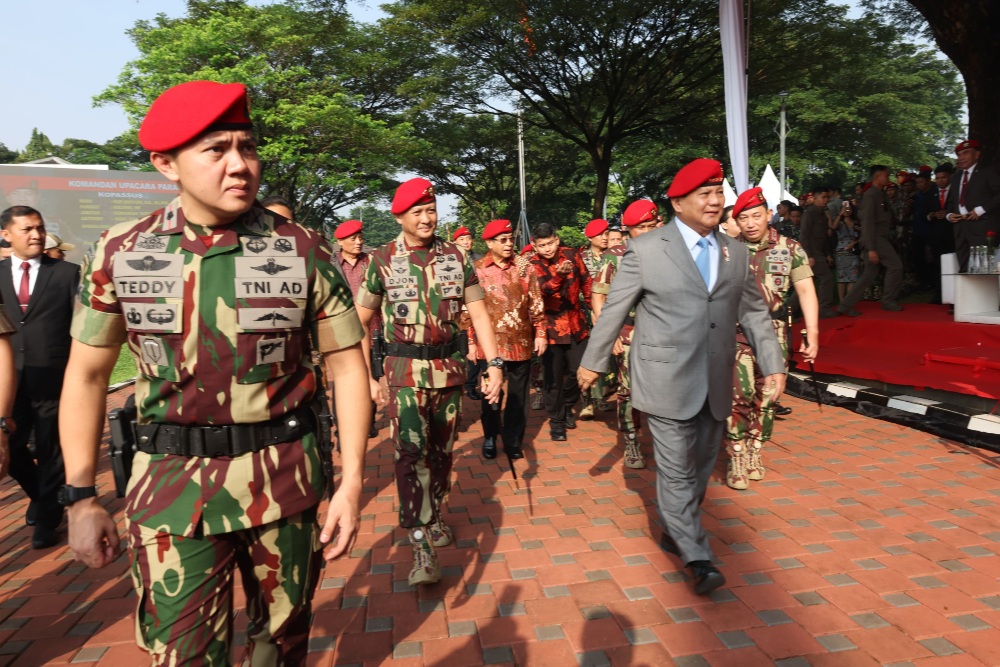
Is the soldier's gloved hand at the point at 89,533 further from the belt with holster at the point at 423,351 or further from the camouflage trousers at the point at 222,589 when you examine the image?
the belt with holster at the point at 423,351

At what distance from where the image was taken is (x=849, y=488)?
4910mm

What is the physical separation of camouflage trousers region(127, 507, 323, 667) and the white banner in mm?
9083

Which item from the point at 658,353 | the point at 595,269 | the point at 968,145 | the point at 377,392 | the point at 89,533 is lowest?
the point at 377,392

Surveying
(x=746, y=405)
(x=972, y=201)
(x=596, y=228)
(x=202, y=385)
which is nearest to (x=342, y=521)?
(x=202, y=385)

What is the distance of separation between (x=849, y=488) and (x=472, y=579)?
291 cm

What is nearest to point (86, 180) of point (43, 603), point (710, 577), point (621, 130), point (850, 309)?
point (621, 130)

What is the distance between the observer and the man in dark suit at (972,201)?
26.7ft

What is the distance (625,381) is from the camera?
20.2 ft

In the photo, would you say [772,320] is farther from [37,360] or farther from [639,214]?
[37,360]

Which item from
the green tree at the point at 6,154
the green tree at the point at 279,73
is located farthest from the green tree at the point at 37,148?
the green tree at the point at 279,73

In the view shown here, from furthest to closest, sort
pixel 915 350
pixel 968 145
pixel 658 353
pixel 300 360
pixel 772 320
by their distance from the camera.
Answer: pixel 968 145, pixel 915 350, pixel 772 320, pixel 658 353, pixel 300 360

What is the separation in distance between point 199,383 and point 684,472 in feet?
8.26

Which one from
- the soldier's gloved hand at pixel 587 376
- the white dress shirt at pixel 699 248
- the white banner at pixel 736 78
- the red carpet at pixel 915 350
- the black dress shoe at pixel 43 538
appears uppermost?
the white banner at pixel 736 78

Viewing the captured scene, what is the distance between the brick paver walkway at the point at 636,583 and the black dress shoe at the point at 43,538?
2.6 inches
